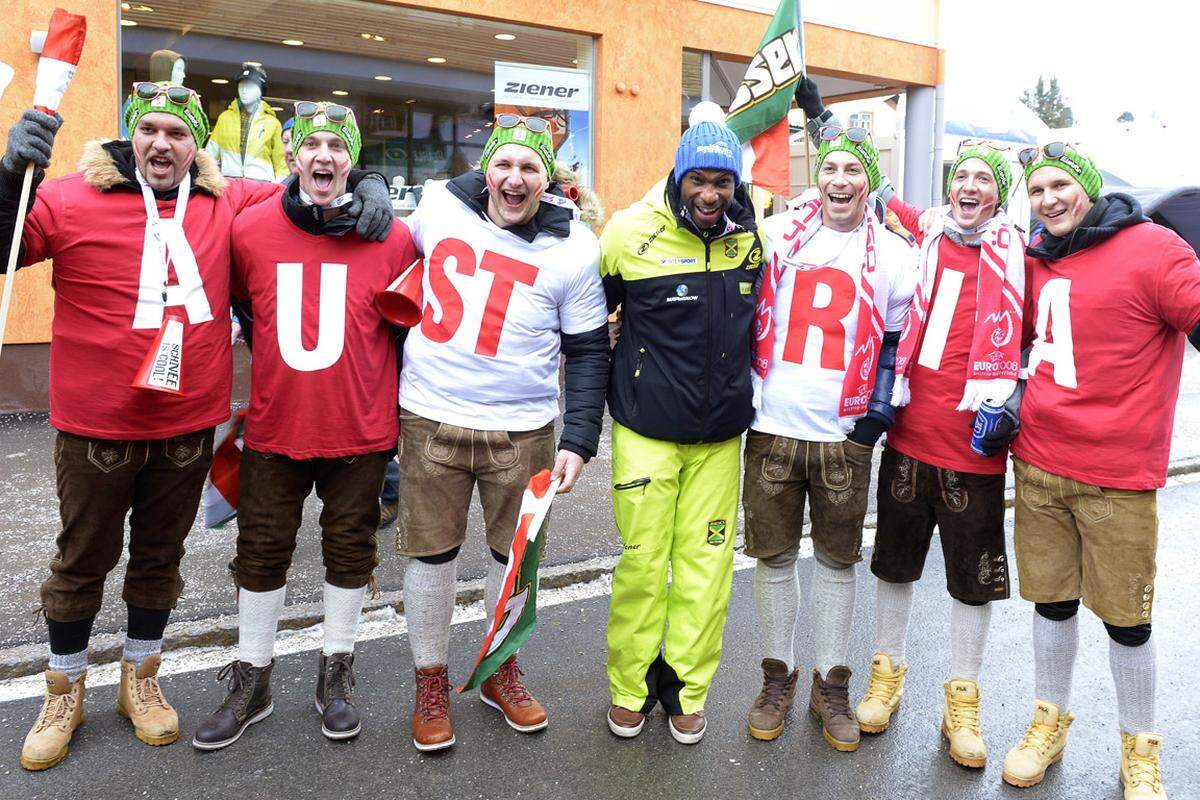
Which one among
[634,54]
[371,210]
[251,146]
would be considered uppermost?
[634,54]

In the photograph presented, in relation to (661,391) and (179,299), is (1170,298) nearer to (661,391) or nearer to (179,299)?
(661,391)

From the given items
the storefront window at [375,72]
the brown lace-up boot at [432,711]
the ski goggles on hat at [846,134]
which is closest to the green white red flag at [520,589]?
the brown lace-up boot at [432,711]

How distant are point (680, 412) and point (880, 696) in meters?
1.36

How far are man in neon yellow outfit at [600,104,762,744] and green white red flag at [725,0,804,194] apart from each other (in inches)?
64.4

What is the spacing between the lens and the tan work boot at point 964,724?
11.2 feet

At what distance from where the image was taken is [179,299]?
10.8 ft

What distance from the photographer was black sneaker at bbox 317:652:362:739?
11.5 feet

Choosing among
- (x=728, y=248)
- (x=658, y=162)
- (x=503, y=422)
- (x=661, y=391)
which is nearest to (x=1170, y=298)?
(x=728, y=248)

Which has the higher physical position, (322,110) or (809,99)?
(809,99)

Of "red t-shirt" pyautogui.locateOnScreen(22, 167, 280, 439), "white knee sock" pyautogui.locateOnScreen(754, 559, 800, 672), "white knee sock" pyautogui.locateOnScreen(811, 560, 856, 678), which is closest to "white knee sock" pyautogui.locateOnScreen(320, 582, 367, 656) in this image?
"red t-shirt" pyautogui.locateOnScreen(22, 167, 280, 439)

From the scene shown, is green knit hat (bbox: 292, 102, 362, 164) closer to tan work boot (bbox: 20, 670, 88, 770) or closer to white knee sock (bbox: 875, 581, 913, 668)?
tan work boot (bbox: 20, 670, 88, 770)

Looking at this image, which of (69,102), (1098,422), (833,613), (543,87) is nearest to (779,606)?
(833,613)

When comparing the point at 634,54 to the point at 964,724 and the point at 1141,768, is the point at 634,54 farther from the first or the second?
the point at 1141,768

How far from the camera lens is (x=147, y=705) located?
349 centimetres
